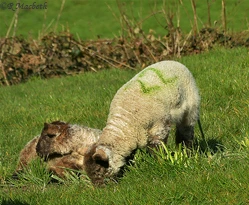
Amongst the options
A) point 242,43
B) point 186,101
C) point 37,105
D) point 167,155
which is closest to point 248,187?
point 167,155

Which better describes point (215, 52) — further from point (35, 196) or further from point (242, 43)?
point (35, 196)

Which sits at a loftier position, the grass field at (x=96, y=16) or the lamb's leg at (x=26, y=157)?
the lamb's leg at (x=26, y=157)

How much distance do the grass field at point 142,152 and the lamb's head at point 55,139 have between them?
0.27 meters

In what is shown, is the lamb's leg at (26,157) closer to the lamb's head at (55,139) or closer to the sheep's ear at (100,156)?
the lamb's head at (55,139)

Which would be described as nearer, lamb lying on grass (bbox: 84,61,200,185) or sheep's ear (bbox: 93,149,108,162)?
sheep's ear (bbox: 93,149,108,162)

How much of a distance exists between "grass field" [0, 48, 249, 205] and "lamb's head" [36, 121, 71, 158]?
0.88ft

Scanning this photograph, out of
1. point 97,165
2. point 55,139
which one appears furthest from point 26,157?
point 97,165

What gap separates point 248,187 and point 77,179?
2.01 meters

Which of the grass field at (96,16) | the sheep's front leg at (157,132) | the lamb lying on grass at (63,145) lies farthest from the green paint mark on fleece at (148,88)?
the grass field at (96,16)

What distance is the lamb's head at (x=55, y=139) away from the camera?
693 centimetres

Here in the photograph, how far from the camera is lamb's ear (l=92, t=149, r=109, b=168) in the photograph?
Answer: 605cm

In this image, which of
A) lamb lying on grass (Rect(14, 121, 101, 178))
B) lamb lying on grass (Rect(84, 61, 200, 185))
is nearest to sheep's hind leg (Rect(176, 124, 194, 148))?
lamb lying on grass (Rect(84, 61, 200, 185))

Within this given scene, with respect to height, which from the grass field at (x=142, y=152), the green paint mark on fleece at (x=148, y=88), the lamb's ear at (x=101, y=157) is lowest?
the grass field at (x=142, y=152)

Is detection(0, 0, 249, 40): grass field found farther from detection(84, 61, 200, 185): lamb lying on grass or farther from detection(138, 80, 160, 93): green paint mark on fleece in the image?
detection(138, 80, 160, 93): green paint mark on fleece
